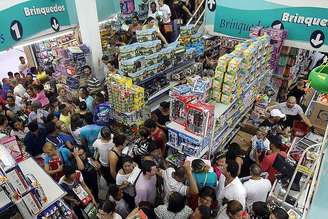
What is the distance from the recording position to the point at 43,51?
428 inches

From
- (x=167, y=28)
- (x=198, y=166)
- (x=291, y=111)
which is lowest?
(x=291, y=111)

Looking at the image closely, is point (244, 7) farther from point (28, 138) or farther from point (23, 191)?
point (23, 191)

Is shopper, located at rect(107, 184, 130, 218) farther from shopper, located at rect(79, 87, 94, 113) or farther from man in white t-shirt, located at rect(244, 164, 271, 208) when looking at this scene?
shopper, located at rect(79, 87, 94, 113)

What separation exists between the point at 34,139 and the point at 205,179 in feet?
10.8

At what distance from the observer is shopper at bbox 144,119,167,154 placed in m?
5.39

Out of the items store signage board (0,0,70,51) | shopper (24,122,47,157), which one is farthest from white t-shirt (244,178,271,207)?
store signage board (0,0,70,51)

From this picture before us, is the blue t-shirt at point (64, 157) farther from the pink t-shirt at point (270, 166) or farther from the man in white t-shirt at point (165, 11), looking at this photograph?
the man in white t-shirt at point (165, 11)

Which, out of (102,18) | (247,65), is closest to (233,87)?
(247,65)

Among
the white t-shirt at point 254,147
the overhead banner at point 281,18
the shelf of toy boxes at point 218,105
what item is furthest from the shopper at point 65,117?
the overhead banner at point 281,18

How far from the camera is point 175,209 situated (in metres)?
3.65

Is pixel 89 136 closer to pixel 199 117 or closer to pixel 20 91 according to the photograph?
pixel 199 117

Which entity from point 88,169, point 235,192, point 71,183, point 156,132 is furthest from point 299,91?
point 71,183

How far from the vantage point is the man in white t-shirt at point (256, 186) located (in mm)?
4121

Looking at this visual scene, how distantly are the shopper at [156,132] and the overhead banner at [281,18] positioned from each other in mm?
4759
